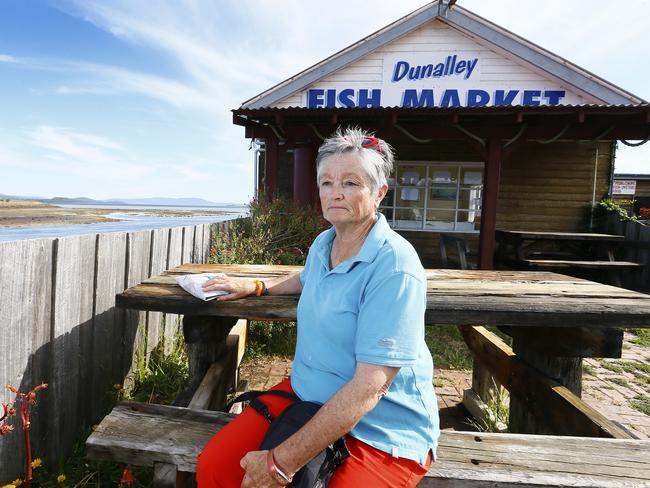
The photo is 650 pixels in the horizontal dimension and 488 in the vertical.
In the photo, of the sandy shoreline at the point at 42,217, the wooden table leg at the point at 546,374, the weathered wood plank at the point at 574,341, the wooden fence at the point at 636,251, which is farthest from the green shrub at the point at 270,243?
the sandy shoreline at the point at 42,217

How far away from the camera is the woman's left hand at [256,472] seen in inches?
48.1

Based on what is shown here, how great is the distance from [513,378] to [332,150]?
2278 millimetres

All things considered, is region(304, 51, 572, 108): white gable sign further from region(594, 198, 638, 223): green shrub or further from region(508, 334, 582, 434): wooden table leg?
region(508, 334, 582, 434): wooden table leg

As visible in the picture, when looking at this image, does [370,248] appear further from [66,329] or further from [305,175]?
[305,175]

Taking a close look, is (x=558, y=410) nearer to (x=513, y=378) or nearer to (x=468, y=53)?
(x=513, y=378)

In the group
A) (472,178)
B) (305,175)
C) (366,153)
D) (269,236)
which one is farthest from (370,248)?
(472,178)

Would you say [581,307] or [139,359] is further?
Result: [139,359]

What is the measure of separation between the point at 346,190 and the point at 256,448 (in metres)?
0.96

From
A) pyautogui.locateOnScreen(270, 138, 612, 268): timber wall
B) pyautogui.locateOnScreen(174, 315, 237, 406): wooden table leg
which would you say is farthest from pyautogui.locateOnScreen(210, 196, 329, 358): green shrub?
pyautogui.locateOnScreen(270, 138, 612, 268): timber wall

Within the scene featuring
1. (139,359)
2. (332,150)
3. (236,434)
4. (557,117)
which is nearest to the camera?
(236,434)

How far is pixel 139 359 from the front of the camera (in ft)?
10.6

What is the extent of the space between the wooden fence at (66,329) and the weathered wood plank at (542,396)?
2740 mm

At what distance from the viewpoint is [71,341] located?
232cm

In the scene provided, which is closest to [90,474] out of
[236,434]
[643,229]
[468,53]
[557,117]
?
[236,434]
